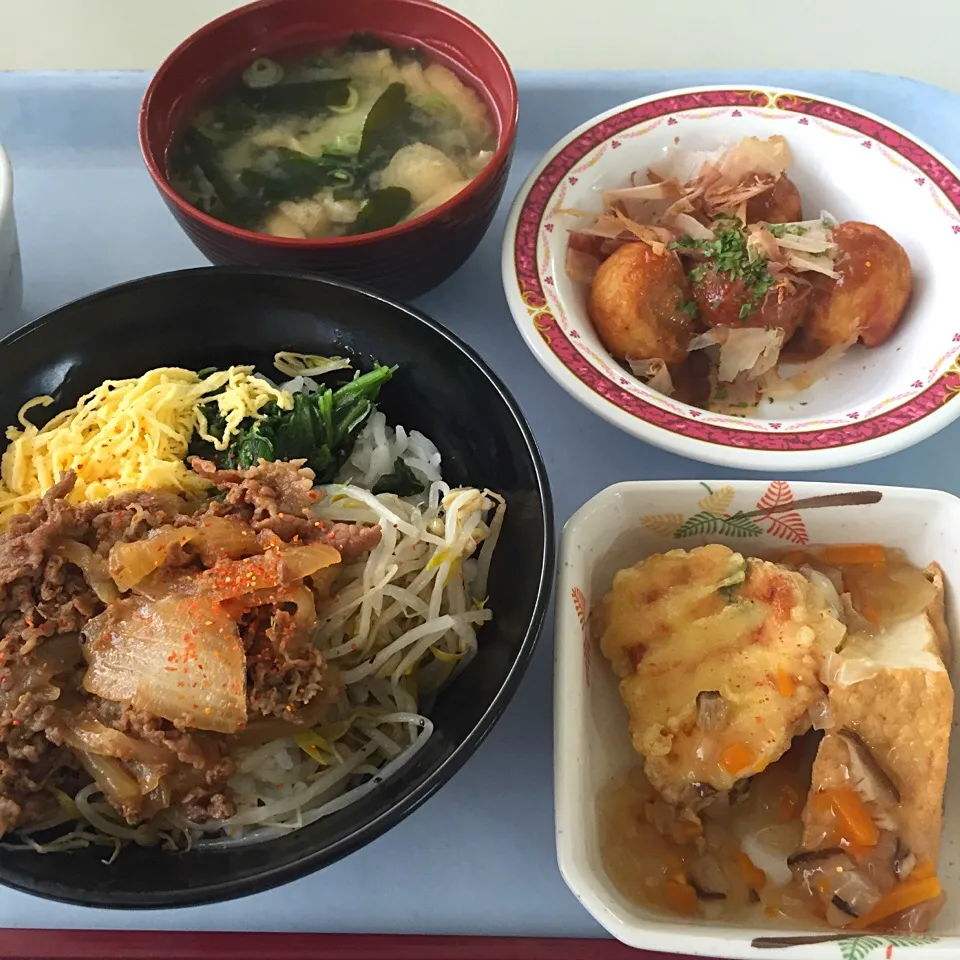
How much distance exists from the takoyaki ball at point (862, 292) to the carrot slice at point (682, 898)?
893 millimetres

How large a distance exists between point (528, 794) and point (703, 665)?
0.29 meters

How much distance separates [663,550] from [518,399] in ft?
1.25

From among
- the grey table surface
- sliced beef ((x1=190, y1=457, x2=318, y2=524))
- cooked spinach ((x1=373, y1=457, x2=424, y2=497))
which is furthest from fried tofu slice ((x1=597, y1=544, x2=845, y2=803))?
sliced beef ((x1=190, y1=457, x2=318, y2=524))

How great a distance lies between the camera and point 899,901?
41.6 inches

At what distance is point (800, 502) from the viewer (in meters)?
1.22

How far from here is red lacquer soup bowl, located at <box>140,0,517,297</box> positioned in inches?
53.4

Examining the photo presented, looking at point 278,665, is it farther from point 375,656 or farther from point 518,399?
point 518,399

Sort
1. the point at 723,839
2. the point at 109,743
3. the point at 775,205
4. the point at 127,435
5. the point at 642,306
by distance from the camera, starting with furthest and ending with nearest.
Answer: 1. the point at 775,205
2. the point at 642,306
3. the point at 127,435
4. the point at 723,839
5. the point at 109,743

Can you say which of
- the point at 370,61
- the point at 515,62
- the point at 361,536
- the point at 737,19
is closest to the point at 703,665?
the point at 361,536

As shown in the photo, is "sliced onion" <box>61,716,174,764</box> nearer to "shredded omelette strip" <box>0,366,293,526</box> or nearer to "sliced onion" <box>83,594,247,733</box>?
"sliced onion" <box>83,594,247,733</box>

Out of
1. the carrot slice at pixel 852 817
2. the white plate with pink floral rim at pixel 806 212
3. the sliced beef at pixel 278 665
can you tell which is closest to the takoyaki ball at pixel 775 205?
the white plate with pink floral rim at pixel 806 212

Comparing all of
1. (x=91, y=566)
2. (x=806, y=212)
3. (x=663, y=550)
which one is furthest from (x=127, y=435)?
(x=806, y=212)

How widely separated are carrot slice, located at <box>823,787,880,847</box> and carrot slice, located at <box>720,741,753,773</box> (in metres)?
0.10

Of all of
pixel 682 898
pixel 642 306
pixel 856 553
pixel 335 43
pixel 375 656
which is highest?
pixel 335 43
